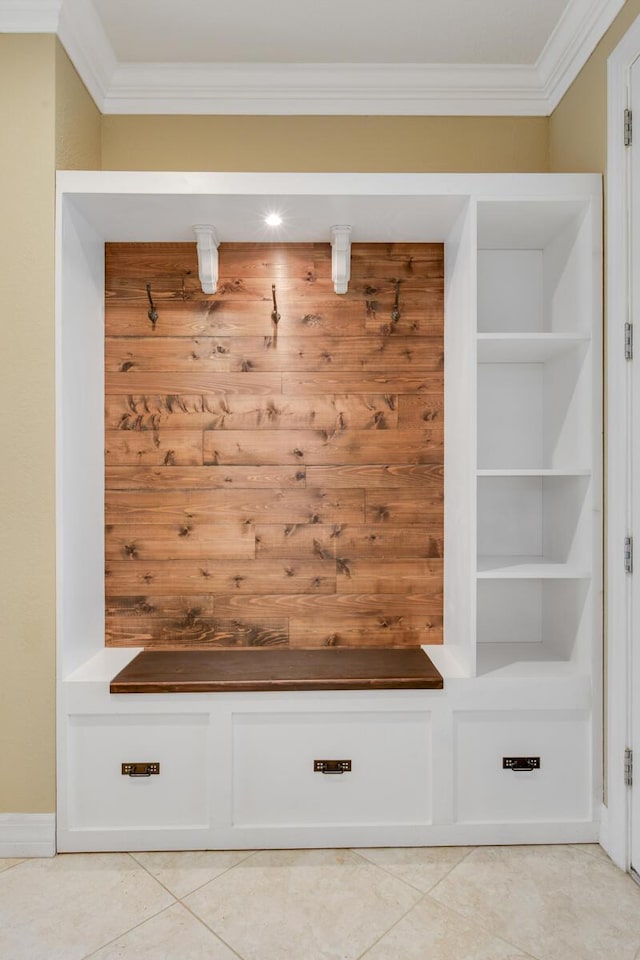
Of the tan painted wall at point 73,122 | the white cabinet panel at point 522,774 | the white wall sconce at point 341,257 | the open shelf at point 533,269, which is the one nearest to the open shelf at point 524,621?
the white cabinet panel at point 522,774

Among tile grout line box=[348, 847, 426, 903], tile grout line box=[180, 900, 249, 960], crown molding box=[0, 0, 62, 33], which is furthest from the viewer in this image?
crown molding box=[0, 0, 62, 33]

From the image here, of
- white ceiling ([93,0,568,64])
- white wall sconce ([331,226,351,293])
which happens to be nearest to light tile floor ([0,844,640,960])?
white wall sconce ([331,226,351,293])

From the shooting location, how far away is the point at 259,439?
2.39m

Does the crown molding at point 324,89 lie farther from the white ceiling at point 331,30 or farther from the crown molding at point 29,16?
the crown molding at point 29,16

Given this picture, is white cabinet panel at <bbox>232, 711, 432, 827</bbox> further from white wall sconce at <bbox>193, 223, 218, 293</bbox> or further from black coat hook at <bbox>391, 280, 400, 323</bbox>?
white wall sconce at <bbox>193, 223, 218, 293</bbox>

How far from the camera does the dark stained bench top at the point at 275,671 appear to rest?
1.97 m

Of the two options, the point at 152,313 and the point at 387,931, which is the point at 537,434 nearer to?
the point at 152,313

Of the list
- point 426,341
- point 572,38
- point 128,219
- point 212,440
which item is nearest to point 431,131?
point 572,38

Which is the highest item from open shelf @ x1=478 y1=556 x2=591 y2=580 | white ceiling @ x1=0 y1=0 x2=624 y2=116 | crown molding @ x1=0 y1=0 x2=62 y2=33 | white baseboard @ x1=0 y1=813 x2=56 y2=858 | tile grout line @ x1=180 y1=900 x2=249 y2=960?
white ceiling @ x1=0 y1=0 x2=624 y2=116

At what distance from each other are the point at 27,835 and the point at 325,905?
1.01m

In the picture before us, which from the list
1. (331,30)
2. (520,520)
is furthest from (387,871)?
(331,30)

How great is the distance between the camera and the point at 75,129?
212 centimetres

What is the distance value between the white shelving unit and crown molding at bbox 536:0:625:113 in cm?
55

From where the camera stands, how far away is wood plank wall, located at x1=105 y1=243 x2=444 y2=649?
2385mm
